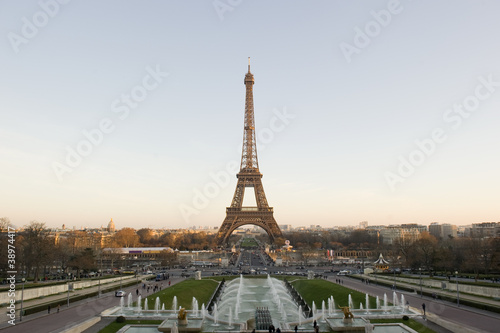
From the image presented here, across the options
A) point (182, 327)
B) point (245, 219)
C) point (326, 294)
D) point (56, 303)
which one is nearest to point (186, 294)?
point (56, 303)

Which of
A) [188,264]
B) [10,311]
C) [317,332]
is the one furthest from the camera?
[188,264]

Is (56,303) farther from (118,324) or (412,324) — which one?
(412,324)

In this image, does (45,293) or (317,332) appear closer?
(317,332)

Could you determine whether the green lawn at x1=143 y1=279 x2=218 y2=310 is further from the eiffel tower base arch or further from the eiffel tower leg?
the eiffel tower base arch

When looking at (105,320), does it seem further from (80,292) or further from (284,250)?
(284,250)

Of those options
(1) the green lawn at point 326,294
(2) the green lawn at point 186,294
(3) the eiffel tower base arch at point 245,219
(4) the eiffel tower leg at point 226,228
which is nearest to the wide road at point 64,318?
(2) the green lawn at point 186,294

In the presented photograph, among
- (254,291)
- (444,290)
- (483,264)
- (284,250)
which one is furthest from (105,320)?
(284,250)

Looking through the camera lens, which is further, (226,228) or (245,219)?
(245,219)
